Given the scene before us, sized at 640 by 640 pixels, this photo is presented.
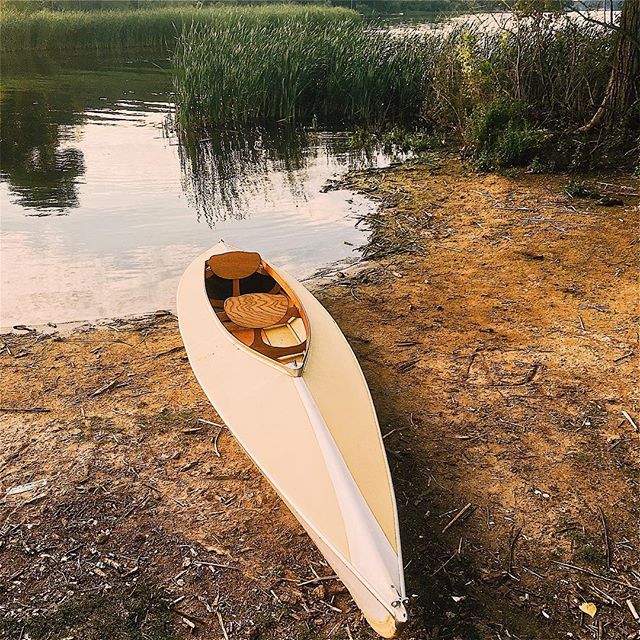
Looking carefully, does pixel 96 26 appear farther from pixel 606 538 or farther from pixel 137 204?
pixel 606 538

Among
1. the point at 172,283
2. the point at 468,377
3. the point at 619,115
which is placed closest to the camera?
the point at 468,377

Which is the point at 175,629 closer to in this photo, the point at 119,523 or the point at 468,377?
the point at 119,523

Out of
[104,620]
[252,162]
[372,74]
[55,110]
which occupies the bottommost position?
[55,110]

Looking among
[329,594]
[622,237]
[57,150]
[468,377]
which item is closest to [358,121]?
[57,150]

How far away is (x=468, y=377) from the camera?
4.04 m

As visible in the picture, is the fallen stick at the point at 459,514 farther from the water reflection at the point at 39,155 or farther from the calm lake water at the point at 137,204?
the water reflection at the point at 39,155

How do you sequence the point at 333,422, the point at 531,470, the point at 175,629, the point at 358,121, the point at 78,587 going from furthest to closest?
the point at 358,121 → the point at 531,470 → the point at 333,422 → the point at 78,587 → the point at 175,629

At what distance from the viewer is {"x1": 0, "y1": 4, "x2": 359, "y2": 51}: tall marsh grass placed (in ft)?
61.1

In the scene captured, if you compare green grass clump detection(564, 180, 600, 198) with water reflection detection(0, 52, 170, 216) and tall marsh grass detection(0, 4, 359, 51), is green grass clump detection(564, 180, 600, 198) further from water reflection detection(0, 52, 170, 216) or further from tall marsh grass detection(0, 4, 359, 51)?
tall marsh grass detection(0, 4, 359, 51)

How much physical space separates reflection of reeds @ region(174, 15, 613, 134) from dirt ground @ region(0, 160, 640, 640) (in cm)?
495

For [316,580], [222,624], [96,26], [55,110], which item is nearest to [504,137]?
[316,580]

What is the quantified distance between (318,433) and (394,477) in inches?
24.3

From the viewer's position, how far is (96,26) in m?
19.8

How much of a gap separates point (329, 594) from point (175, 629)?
591 mm
